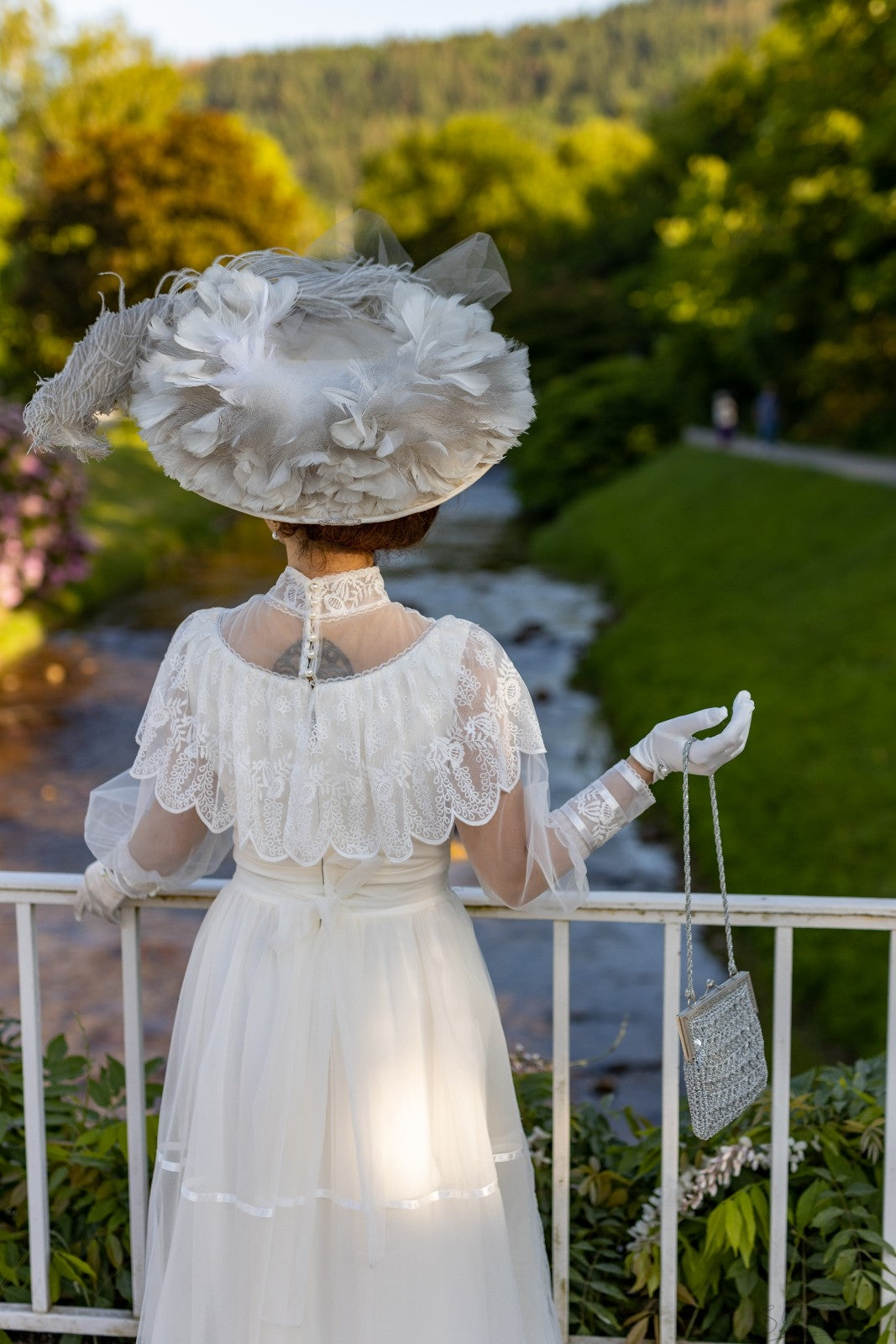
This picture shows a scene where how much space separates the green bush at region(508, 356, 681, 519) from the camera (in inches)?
1059

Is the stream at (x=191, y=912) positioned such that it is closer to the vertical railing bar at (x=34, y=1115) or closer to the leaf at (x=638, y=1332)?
the vertical railing bar at (x=34, y=1115)

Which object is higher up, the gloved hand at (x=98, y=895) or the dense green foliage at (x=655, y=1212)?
the gloved hand at (x=98, y=895)

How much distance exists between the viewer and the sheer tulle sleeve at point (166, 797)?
1913mm

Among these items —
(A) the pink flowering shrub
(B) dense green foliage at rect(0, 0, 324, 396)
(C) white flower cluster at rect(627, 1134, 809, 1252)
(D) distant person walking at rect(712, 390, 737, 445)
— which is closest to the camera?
(C) white flower cluster at rect(627, 1134, 809, 1252)

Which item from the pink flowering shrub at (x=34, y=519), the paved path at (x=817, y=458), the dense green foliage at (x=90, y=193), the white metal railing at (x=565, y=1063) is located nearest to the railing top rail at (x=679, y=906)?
the white metal railing at (x=565, y=1063)

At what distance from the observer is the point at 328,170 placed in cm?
11250

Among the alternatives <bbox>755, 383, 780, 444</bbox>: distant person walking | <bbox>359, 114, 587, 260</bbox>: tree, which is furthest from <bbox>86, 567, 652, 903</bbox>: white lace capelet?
<bbox>359, 114, 587, 260</bbox>: tree

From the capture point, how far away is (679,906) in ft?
7.17

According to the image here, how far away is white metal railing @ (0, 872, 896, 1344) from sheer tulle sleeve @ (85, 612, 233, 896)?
0.17m

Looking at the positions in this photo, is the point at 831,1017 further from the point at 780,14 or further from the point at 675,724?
the point at 780,14

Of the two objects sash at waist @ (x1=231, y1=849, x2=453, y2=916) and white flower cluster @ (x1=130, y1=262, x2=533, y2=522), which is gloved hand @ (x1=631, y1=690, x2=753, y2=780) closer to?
sash at waist @ (x1=231, y1=849, x2=453, y2=916)

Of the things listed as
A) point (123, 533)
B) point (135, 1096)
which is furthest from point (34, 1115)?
point (123, 533)

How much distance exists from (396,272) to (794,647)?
9.99 metres

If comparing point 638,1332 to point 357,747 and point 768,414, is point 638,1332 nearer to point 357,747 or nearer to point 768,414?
point 357,747
